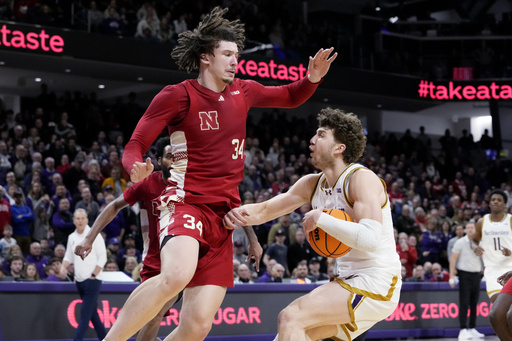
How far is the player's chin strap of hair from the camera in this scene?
465 cm

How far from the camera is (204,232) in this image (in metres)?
5.09

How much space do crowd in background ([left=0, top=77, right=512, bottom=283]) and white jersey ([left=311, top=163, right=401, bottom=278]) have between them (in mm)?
6913

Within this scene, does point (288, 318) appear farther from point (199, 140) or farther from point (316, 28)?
point (316, 28)

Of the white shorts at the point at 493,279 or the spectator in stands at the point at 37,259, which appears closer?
the white shorts at the point at 493,279

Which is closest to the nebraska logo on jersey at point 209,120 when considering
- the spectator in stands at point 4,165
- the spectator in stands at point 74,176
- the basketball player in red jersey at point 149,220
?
the basketball player in red jersey at point 149,220

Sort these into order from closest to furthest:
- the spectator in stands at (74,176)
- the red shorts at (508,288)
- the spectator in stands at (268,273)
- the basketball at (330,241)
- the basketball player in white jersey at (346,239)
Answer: the basketball player in white jersey at (346,239)
the basketball at (330,241)
the red shorts at (508,288)
the spectator in stands at (268,273)
the spectator in stands at (74,176)

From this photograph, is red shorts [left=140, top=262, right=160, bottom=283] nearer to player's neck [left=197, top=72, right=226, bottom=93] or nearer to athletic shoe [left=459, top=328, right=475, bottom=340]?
player's neck [left=197, top=72, right=226, bottom=93]

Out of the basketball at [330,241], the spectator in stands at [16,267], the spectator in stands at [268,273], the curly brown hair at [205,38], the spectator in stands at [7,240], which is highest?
the curly brown hair at [205,38]

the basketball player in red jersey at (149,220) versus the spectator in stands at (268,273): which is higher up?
the basketball player in red jersey at (149,220)

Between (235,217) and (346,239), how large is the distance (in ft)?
2.77

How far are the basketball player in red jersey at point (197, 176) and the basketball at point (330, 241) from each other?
69 centimetres

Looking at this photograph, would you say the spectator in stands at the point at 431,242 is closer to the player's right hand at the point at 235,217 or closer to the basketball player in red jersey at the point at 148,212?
the basketball player in red jersey at the point at 148,212

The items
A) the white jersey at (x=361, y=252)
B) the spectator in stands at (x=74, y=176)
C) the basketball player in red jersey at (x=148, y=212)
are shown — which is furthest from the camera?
the spectator in stands at (x=74, y=176)

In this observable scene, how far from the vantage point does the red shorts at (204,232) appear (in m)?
5.00
